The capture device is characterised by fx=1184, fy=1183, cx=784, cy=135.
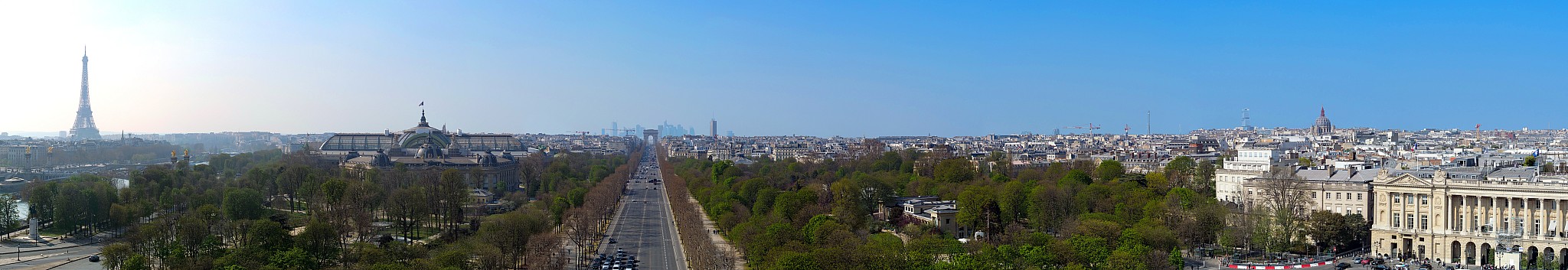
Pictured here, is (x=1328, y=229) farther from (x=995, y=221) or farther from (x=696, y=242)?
(x=696, y=242)

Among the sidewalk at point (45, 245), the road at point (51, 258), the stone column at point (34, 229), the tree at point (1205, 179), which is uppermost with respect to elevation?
the tree at point (1205, 179)

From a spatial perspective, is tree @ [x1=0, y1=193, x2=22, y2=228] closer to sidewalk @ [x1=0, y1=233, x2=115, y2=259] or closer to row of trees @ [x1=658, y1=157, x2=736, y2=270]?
sidewalk @ [x1=0, y1=233, x2=115, y2=259]

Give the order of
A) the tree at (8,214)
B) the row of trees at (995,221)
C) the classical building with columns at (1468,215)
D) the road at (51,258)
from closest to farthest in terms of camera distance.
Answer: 1. the row of trees at (995,221)
2. the classical building with columns at (1468,215)
3. the road at (51,258)
4. the tree at (8,214)

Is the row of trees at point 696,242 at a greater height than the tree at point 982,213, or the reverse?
the tree at point 982,213

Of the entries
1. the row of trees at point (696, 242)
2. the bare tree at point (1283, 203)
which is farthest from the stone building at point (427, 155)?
the bare tree at point (1283, 203)

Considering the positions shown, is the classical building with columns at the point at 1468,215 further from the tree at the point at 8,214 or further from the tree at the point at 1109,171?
the tree at the point at 8,214

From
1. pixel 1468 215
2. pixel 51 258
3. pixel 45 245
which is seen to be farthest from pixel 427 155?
pixel 1468 215

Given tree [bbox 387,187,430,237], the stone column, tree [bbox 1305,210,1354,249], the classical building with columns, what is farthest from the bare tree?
the stone column

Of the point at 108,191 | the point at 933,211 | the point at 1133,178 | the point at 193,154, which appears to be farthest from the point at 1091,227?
the point at 193,154
